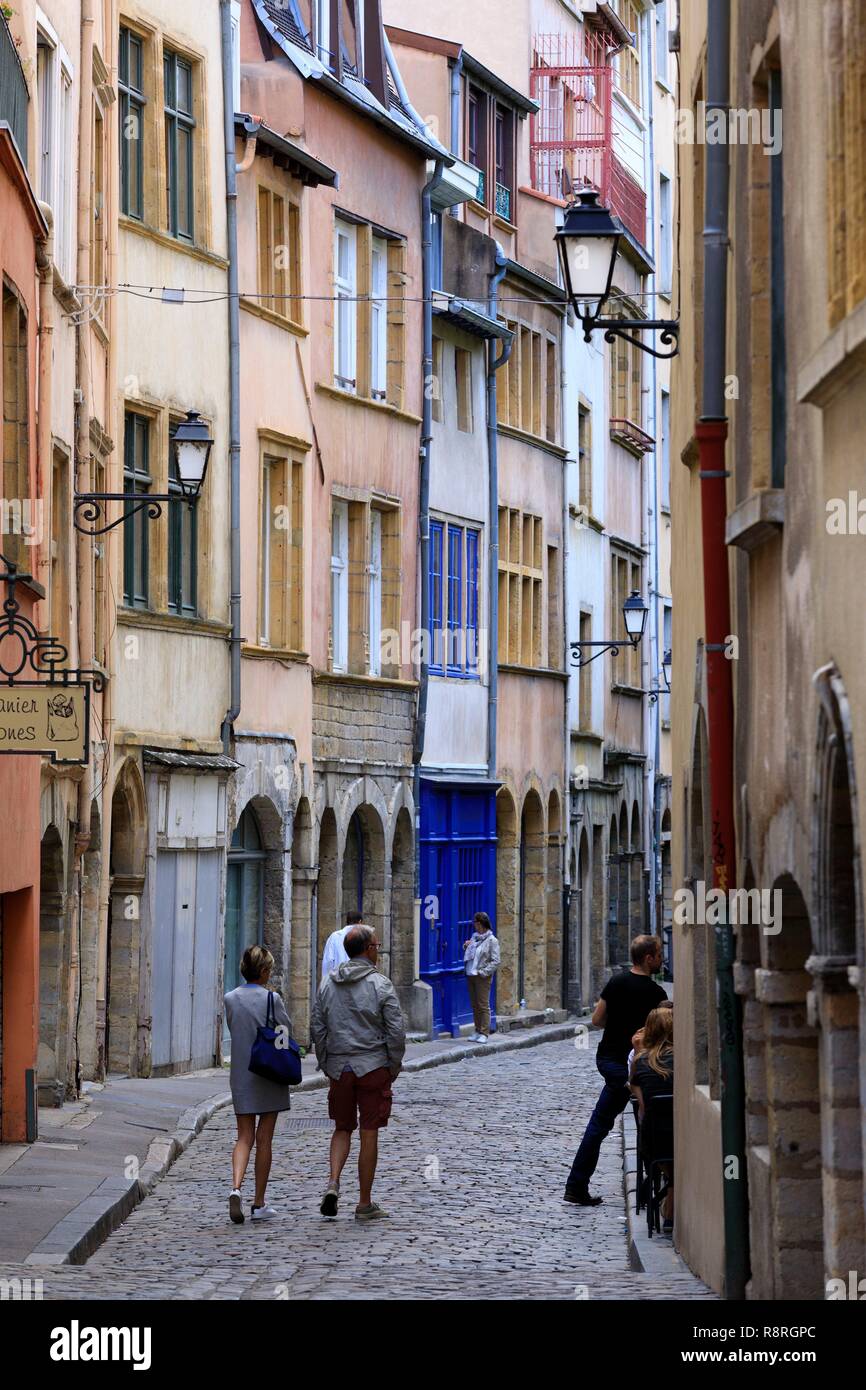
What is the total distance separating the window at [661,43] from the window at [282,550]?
26032mm

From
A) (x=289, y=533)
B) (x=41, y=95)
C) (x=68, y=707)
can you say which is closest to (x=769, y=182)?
(x=68, y=707)

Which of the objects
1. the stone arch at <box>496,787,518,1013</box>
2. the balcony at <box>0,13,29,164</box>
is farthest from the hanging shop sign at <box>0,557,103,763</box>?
the stone arch at <box>496,787,518,1013</box>

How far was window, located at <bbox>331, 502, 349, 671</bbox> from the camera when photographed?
3042 centimetres

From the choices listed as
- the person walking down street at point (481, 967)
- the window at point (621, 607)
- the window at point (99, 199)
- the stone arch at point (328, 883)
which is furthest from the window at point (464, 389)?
the window at point (99, 199)

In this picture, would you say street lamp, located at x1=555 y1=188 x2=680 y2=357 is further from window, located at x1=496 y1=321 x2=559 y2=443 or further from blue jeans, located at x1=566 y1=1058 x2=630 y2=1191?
window, located at x1=496 y1=321 x2=559 y2=443

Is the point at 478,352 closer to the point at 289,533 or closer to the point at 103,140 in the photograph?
the point at 289,533

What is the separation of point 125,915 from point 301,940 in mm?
4393

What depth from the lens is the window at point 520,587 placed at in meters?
37.5

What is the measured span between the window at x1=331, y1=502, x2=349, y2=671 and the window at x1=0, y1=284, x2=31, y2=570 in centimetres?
1251

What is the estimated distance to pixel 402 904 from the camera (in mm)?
31922

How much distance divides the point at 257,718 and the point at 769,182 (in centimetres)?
1743

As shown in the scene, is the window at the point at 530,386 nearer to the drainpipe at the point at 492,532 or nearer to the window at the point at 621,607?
the drainpipe at the point at 492,532

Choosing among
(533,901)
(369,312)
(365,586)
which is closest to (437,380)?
(369,312)

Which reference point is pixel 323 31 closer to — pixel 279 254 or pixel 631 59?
pixel 279 254
